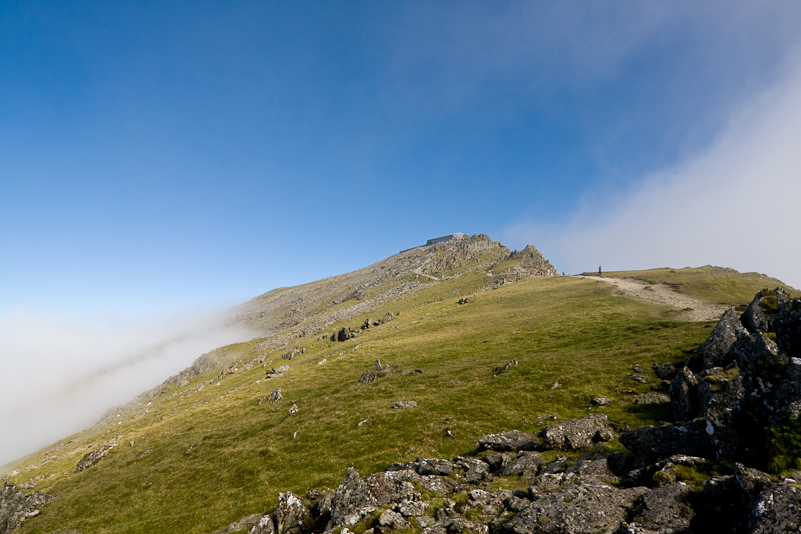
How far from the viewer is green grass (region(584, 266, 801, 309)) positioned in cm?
7111

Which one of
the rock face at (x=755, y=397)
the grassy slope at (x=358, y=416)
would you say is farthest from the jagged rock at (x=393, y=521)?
the grassy slope at (x=358, y=416)

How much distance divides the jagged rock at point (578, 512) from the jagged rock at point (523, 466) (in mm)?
7738

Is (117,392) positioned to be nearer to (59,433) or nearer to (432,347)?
(59,433)

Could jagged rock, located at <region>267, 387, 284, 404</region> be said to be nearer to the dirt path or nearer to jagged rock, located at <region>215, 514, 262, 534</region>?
jagged rock, located at <region>215, 514, 262, 534</region>

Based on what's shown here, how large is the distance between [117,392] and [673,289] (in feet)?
900

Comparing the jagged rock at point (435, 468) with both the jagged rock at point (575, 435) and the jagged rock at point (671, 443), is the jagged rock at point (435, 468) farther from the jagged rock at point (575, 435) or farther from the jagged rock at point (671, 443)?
the jagged rock at point (671, 443)

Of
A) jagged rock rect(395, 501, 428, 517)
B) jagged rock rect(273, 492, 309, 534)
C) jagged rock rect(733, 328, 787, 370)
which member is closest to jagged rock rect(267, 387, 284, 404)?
jagged rock rect(273, 492, 309, 534)

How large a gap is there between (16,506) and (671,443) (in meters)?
67.8

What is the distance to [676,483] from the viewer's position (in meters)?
12.7

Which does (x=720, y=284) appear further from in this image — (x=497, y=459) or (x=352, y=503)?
(x=352, y=503)

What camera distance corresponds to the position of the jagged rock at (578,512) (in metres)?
12.4

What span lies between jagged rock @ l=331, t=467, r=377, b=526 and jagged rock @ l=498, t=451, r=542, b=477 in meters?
9.49

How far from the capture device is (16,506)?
39.0 meters

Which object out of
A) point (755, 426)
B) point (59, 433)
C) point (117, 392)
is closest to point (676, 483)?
point (755, 426)
